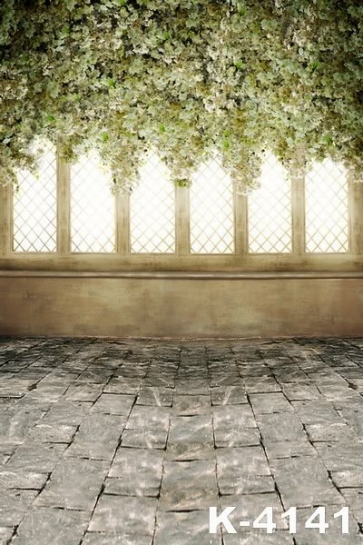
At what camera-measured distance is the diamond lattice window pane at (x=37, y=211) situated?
6.93 meters

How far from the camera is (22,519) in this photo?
1.95m

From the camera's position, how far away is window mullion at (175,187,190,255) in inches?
268

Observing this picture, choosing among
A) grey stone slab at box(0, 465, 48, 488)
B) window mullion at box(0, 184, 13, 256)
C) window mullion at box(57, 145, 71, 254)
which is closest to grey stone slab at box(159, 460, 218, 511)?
grey stone slab at box(0, 465, 48, 488)

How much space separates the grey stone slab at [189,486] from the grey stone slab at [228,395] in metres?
1.08

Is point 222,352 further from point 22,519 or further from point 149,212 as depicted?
point 22,519

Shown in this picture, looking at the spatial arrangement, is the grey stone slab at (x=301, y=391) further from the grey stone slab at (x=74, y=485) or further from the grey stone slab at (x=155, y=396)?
the grey stone slab at (x=74, y=485)

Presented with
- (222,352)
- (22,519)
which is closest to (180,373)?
(222,352)

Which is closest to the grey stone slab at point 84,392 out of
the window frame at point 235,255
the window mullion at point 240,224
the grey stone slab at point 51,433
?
the grey stone slab at point 51,433

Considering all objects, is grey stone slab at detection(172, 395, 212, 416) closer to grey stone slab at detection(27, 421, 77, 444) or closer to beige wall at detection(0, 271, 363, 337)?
grey stone slab at detection(27, 421, 77, 444)

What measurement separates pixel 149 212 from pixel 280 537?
5.52m

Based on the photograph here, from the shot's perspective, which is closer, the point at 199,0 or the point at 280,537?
the point at 280,537

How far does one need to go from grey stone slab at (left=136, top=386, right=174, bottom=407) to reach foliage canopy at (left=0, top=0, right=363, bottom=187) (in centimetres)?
349

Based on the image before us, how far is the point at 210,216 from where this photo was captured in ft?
22.4

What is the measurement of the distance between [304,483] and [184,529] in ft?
2.34
